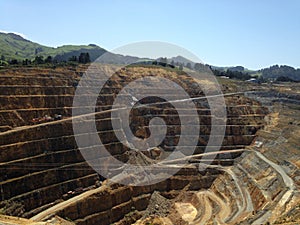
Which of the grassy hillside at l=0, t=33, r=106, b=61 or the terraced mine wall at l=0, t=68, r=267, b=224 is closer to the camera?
the terraced mine wall at l=0, t=68, r=267, b=224

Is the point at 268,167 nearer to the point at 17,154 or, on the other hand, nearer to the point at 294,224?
the point at 294,224

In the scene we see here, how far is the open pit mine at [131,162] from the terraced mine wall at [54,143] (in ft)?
0.41

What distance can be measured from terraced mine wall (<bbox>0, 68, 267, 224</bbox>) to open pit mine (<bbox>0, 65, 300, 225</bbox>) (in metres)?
0.13

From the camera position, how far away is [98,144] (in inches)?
1964

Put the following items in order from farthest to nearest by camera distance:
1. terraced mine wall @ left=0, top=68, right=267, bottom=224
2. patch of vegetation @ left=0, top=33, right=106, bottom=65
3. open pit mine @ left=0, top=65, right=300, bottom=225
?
1. patch of vegetation @ left=0, top=33, right=106, bottom=65
2. terraced mine wall @ left=0, top=68, right=267, bottom=224
3. open pit mine @ left=0, top=65, right=300, bottom=225

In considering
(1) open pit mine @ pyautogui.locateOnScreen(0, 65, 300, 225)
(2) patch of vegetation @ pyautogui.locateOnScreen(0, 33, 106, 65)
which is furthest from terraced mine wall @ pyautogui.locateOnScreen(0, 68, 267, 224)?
(2) patch of vegetation @ pyautogui.locateOnScreen(0, 33, 106, 65)

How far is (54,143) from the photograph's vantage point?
46969 mm

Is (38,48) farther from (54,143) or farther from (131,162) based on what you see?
(131,162)

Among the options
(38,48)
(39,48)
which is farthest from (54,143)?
(39,48)

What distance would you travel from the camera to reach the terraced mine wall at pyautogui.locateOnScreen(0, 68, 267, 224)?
40.5 m

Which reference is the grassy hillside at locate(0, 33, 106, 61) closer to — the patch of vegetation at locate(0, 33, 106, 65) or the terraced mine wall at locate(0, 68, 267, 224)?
the patch of vegetation at locate(0, 33, 106, 65)

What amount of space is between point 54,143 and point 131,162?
11.2m

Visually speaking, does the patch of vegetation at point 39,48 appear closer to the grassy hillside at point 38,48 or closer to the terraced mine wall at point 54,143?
the grassy hillside at point 38,48

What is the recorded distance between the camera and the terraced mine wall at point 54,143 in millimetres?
40531
